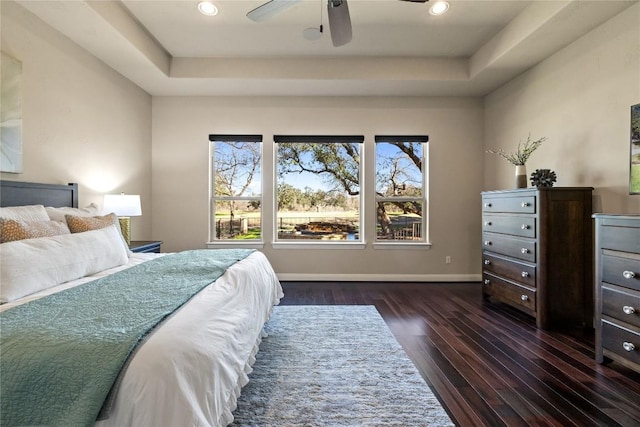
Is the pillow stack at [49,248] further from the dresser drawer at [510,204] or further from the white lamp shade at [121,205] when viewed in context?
the dresser drawer at [510,204]

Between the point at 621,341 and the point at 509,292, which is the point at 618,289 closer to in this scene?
the point at 621,341

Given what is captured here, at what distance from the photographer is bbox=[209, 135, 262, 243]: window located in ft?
14.8

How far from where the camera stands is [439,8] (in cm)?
283

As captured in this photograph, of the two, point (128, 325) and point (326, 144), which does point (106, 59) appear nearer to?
point (326, 144)

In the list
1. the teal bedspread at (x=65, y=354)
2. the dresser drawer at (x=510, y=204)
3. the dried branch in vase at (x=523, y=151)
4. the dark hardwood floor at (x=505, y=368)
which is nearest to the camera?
→ the teal bedspread at (x=65, y=354)

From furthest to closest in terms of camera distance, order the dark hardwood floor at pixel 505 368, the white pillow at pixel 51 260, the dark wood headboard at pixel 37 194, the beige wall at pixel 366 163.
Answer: the beige wall at pixel 366 163 < the dark wood headboard at pixel 37 194 < the dark hardwood floor at pixel 505 368 < the white pillow at pixel 51 260

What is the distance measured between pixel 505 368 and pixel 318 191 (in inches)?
124

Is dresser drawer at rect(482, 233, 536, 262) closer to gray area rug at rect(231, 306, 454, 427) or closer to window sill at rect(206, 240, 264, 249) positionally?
gray area rug at rect(231, 306, 454, 427)

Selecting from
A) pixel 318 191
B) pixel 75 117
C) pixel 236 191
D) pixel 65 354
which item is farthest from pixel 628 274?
pixel 75 117

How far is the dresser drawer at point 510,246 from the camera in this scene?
2.88 metres

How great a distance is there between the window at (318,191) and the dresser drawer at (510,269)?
5.63 feet

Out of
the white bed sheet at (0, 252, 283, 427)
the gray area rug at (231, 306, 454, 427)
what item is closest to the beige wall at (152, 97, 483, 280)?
the gray area rug at (231, 306, 454, 427)

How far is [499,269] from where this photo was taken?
332 centimetres

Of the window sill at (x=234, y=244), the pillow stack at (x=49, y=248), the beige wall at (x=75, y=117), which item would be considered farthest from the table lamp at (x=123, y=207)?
the window sill at (x=234, y=244)
